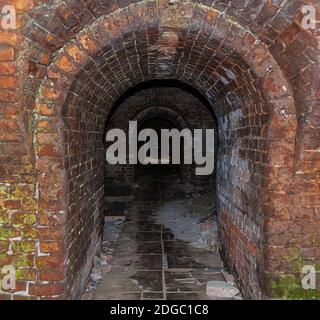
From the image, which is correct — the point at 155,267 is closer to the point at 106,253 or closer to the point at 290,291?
the point at 106,253

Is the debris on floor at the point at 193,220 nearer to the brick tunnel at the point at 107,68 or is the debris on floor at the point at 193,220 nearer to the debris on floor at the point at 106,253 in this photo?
the debris on floor at the point at 106,253

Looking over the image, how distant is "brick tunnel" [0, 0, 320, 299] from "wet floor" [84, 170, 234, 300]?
0.99 meters

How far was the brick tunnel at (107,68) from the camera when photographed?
316 centimetres

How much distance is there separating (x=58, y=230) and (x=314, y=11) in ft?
9.99

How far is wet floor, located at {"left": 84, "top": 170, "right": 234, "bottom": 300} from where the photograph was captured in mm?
4844

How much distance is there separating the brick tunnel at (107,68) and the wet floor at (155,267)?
3.26 ft

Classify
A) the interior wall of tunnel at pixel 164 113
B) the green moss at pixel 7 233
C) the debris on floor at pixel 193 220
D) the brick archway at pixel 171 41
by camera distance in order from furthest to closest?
the interior wall of tunnel at pixel 164 113 → the debris on floor at pixel 193 220 → the green moss at pixel 7 233 → the brick archway at pixel 171 41

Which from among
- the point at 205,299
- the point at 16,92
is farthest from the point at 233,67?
the point at 205,299

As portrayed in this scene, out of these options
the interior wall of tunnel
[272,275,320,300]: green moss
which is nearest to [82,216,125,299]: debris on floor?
[272,275,320,300]: green moss

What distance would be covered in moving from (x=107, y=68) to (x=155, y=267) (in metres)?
3.24

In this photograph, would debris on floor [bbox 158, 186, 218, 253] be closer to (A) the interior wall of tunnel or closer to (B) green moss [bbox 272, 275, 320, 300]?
(A) the interior wall of tunnel

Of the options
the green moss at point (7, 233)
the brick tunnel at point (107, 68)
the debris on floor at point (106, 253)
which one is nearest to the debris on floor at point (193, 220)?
the debris on floor at point (106, 253)

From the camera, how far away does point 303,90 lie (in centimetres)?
336

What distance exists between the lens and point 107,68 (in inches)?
166
